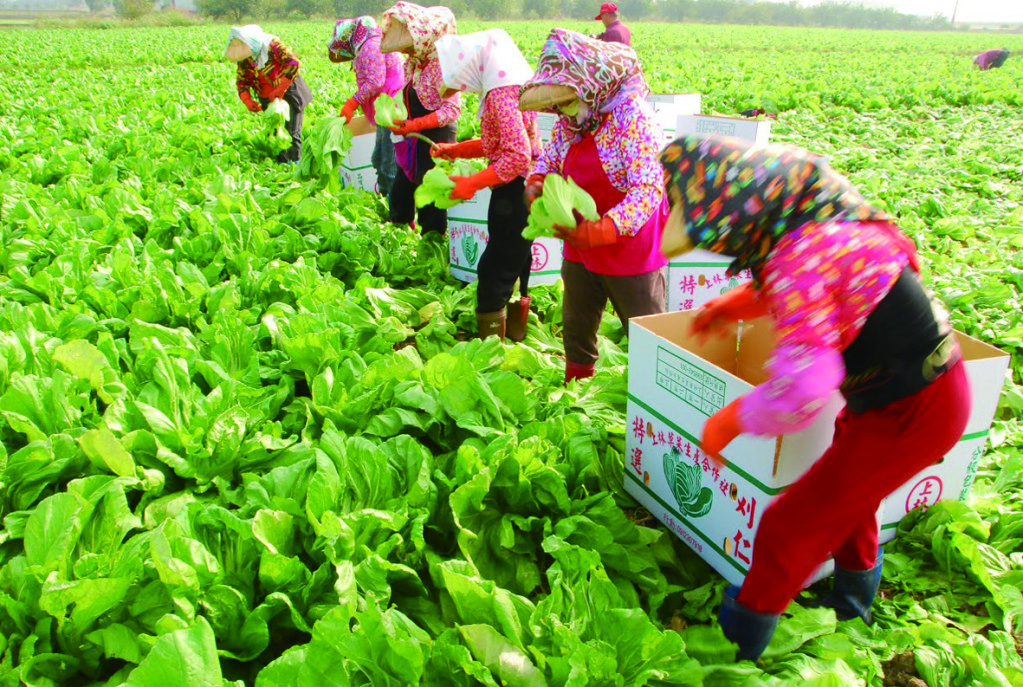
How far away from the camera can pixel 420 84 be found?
444 centimetres

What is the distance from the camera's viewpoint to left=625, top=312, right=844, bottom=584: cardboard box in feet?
6.66

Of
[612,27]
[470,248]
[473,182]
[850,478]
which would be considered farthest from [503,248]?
[612,27]

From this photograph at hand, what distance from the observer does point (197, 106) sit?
12.0 metres

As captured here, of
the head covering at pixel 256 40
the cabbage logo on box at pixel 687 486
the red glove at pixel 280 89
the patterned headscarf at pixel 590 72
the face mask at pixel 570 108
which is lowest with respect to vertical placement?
the cabbage logo on box at pixel 687 486

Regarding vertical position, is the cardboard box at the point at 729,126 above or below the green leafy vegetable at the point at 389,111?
below

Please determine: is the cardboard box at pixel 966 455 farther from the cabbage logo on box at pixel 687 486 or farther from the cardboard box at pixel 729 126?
the cardboard box at pixel 729 126

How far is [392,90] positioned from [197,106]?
313 inches

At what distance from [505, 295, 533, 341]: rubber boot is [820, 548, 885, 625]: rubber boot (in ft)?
8.03

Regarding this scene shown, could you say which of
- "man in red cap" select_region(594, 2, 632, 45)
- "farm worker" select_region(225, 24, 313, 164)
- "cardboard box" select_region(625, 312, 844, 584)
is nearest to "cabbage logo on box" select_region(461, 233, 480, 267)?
"cardboard box" select_region(625, 312, 844, 584)

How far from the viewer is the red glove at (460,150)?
4.05 metres

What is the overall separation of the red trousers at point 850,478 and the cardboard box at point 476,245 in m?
2.95

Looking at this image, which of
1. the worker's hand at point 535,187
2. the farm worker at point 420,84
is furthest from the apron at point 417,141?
the worker's hand at point 535,187

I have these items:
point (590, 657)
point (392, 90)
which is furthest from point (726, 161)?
point (392, 90)

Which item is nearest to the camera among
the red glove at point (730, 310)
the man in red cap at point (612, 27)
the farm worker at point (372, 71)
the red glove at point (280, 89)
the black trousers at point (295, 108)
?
the red glove at point (730, 310)
